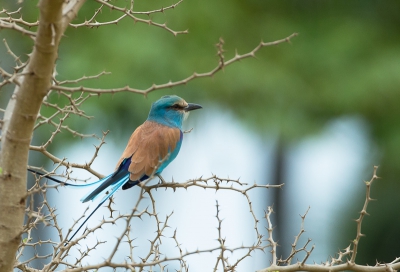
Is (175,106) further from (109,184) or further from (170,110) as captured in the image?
(109,184)

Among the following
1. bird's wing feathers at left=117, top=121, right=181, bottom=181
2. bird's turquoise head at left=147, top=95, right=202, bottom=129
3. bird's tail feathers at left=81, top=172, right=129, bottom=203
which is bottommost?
bird's tail feathers at left=81, top=172, right=129, bottom=203

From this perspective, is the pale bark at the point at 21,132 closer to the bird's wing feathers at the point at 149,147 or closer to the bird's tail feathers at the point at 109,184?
the bird's tail feathers at the point at 109,184

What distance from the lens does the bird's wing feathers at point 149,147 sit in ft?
14.9

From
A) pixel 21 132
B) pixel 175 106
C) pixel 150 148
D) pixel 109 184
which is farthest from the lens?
pixel 175 106

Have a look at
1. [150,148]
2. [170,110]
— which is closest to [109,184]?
[150,148]

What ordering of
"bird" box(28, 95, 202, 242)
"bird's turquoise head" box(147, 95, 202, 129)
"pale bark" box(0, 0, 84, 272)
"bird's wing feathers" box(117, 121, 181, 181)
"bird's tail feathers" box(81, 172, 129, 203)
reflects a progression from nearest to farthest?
1. "pale bark" box(0, 0, 84, 272)
2. "bird's tail feathers" box(81, 172, 129, 203)
3. "bird" box(28, 95, 202, 242)
4. "bird's wing feathers" box(117, 121, 181, 181)
5. "bird's turquoise head" box(147, 95, 202, 129)

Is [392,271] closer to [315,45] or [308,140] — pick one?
[308,140]

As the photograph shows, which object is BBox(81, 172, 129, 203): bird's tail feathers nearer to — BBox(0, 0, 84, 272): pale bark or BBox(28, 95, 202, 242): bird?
BBox(28, 95, 202, 242): bird

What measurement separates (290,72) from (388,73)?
1561 millimetres

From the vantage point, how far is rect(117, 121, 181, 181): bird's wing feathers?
453 centimetres

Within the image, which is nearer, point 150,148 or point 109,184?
point 109,184

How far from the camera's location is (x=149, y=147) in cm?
477

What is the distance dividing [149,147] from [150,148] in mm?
11

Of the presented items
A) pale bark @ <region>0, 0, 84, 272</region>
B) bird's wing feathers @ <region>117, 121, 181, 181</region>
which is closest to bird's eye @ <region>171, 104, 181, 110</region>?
bird's wing feathers @ <region>117, 121, 181, 181</region>
